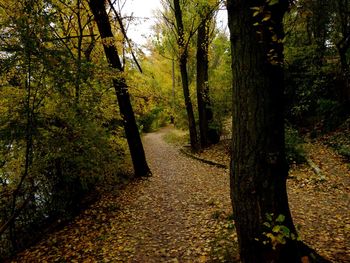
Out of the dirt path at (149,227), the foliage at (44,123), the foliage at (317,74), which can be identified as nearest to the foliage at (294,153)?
the dirt path at (149,227)

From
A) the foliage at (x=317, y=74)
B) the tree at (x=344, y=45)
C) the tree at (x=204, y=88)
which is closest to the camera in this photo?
the tree at (x=344, y=45)

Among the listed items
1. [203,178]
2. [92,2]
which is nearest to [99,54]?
[92,2]

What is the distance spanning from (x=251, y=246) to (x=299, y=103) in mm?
12487

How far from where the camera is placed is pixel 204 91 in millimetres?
15273

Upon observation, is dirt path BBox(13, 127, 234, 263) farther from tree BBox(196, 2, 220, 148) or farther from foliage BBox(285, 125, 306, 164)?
tree BBox(196, 2, 220, 148)

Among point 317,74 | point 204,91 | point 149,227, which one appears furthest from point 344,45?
point 149,227

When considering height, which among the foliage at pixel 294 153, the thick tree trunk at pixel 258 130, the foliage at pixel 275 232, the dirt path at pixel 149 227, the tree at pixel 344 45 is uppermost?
the tree at pixel 344 45

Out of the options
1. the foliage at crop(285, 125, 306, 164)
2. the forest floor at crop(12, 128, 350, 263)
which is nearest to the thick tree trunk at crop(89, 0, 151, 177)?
the forest floor at crop(12, 128, 350, 263)

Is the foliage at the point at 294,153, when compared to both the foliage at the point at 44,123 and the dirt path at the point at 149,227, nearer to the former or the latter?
the dirt path at the point at 149,227

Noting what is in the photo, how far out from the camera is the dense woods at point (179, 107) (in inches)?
116

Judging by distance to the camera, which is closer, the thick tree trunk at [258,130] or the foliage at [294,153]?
→ the thick tree trunk at [258,130]

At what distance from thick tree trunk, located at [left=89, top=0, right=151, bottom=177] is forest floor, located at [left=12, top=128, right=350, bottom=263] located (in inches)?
40.5

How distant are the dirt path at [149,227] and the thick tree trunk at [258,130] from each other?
1578 millimetres

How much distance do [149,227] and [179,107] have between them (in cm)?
1226
